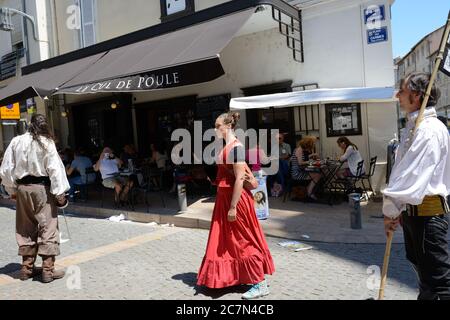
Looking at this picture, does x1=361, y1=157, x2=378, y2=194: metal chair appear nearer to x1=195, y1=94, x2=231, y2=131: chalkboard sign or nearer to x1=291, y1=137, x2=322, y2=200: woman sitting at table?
x1=291, y1=137, x2=322, y2=200: woman sitting at table

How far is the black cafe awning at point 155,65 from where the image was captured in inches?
281

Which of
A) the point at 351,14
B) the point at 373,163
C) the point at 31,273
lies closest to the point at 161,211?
the point at 31,273

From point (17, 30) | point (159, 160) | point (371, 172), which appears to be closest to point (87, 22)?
point (17, 30)

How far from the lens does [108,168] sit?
8875mm

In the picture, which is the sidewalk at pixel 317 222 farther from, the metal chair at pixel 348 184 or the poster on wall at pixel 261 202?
the metal chair at pixel 348 184

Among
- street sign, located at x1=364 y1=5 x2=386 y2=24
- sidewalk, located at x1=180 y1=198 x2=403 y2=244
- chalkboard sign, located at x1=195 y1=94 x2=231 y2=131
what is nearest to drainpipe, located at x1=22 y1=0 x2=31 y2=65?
chalkboard sign, located at x1=195 y1=94 x2=231 y2=131

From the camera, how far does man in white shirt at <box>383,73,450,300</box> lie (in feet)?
8.67

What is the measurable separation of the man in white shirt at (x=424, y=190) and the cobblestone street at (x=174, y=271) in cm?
115

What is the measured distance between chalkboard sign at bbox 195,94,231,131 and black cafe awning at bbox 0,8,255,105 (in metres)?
1.98

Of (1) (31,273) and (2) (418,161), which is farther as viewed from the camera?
(1) (31,273)

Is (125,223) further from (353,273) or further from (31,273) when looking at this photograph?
(353,273)

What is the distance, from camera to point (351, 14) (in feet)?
29.3

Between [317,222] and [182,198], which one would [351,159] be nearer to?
[317,222]
